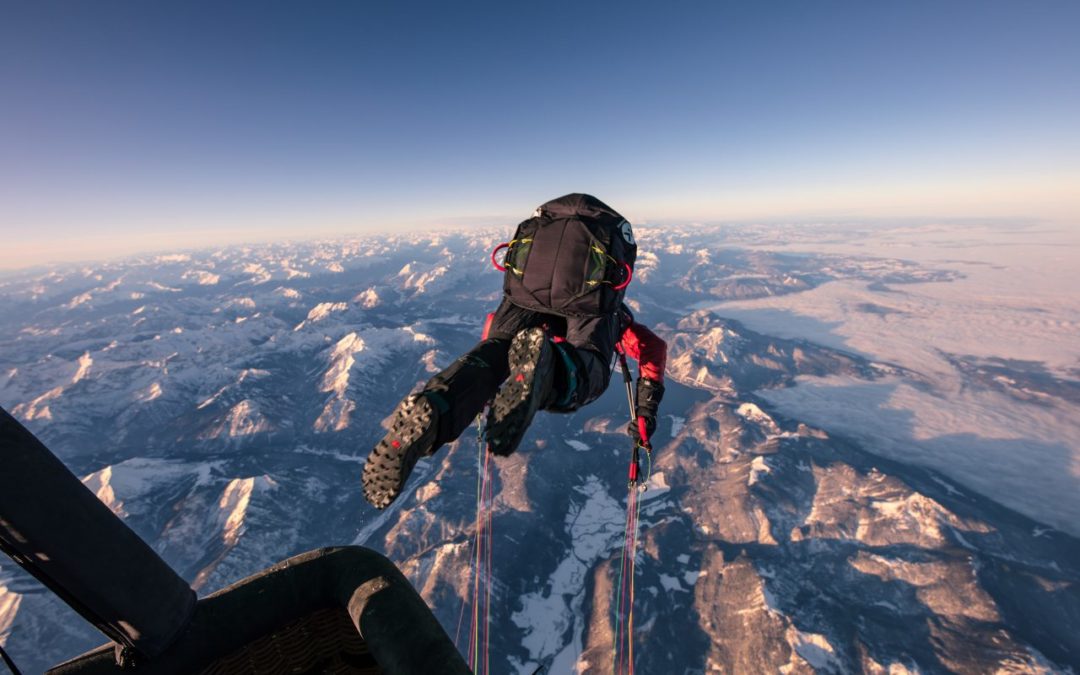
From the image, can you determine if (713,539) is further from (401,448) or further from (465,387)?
(401,448)

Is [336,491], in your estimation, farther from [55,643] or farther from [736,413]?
[736,413]

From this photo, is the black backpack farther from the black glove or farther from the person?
the black glove

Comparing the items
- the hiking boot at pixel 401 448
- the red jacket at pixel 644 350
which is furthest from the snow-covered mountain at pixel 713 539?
the hiking boot at pixel 401 448

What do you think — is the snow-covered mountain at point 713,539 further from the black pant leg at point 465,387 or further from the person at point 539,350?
the black pant leg at point 465,387

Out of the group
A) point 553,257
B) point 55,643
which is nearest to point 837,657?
point 553,257

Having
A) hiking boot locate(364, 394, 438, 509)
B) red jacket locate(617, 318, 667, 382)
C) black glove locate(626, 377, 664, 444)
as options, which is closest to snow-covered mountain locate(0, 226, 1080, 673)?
black glove locate(626, 377, 664, 444)

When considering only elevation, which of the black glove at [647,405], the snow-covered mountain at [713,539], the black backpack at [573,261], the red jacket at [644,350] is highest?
the black backpack at [573,261]
